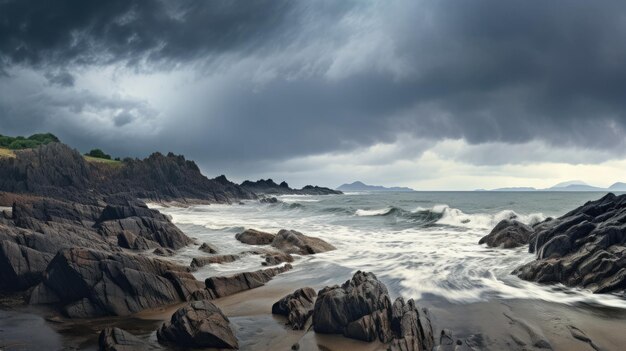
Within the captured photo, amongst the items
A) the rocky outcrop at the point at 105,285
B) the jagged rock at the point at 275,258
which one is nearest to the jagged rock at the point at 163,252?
the jagged rock at the point at 275,258

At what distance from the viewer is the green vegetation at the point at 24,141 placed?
102 m

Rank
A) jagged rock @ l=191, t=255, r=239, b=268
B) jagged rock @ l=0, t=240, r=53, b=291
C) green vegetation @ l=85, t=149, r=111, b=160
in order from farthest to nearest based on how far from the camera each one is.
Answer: green vegetation @ l=85, t=149, r=111, b=160
jagged rock @ l=191, t=255, r=239, b=268
jagged rock @ l=0, t=240, r=53, b=291

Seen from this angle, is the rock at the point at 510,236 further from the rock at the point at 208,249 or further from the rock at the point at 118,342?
the rock at the point at 118,342

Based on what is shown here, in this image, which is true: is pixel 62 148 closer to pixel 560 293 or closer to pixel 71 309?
pixel 71 309

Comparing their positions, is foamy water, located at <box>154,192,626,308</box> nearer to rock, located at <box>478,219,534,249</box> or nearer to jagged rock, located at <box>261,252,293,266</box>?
jagged rock, located at <box>261,252,293,266</box>

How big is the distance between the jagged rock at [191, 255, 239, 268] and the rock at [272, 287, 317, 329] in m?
8.76

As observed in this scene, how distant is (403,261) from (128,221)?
61.1ft

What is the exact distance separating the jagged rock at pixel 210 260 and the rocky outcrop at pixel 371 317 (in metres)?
10.5

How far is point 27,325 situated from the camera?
1208cm

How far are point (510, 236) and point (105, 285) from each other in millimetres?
23648

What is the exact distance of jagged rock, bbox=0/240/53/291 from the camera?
15.8 m

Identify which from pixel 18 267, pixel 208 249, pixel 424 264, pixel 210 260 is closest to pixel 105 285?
pixel 18 267

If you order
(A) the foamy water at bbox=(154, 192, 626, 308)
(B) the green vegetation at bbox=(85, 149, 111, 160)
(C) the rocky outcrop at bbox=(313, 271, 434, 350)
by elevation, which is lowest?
(A) the foamy water at bbox=(154, 192, 626, 308)

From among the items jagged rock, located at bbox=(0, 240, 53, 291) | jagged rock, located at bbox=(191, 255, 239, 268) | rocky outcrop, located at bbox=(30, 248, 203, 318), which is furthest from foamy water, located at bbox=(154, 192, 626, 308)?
jagged rock, located at bbox=(0, 240, 53, 291)
